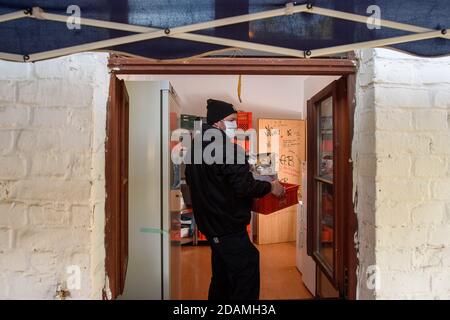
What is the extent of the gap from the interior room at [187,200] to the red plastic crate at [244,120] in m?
0.01

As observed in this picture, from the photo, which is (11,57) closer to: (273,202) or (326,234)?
(273,202)

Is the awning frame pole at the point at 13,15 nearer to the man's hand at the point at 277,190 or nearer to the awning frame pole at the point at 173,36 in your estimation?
the awning frame pole at the point at 173,36

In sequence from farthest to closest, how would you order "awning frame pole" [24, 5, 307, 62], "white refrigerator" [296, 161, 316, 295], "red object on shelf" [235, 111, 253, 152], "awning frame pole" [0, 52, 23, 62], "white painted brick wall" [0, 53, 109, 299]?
"red object on shelf" [235, 111, 253, 152]
"white refrigerator" [296, 161, 316, 295]
"white painted brick wall" [0, 53, 109, 299]
"awning frame pole" [0, 52, 23, 62]
"awning frame pole" [24, 5, 307, 62]

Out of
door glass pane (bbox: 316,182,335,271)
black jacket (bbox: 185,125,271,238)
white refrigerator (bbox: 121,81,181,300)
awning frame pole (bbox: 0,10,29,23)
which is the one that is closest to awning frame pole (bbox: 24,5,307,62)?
awning frame pole (bbox: 0,10,29,23)

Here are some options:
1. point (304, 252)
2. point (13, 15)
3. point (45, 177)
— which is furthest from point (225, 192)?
point (304, 252)

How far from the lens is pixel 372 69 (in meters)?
1.10

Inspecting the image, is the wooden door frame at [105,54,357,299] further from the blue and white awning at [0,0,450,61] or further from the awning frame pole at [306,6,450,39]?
the awning frame pole at [306,6,450,39]

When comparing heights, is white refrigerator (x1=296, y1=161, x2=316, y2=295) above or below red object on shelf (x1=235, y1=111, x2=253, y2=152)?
below

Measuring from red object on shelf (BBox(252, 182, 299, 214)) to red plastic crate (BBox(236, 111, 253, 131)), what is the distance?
2108 mm

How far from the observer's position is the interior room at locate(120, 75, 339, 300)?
1.73 meters

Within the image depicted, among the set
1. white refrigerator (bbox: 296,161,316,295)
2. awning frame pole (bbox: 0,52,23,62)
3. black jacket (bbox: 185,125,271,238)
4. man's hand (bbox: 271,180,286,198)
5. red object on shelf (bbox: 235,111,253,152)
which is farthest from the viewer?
red object on shelf (bbox: 235,111,253,152)

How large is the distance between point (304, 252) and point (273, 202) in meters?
1.19
